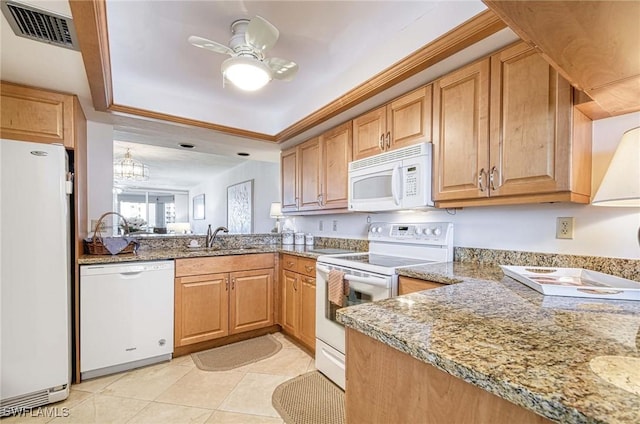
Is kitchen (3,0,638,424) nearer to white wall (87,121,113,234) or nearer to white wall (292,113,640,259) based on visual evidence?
white wall (292,113,640,259)

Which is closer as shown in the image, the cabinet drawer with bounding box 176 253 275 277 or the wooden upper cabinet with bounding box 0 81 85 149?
the wooden upper cabinet with bounding box 0 81 85 149

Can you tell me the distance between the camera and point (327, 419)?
1.78 meters

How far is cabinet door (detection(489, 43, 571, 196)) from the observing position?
1380mm

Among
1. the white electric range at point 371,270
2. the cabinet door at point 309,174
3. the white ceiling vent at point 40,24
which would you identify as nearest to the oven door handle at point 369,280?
the white electric range at point 371,270

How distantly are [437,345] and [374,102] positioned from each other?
203cm

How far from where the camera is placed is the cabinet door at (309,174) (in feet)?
9.98

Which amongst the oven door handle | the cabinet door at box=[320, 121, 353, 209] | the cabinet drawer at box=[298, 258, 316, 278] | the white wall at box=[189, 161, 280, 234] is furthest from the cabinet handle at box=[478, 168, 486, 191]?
the white wall at box=[189, 161, 280, 234]

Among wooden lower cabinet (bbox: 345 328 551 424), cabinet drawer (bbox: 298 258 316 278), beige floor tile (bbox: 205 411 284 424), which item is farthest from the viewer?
cabinet drawer (bbox: 298 258 316 278)

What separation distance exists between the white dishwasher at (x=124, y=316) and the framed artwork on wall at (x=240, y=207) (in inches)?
129

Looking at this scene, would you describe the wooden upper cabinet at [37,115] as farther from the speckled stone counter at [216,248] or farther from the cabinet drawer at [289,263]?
the cabinet drawer at [289,263]

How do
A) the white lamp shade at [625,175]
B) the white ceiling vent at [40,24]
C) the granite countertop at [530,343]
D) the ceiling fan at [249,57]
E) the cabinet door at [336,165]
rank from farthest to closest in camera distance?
the cabinet door at [336,165], the ceiling fan at [249,57], the white ceiling vent at [40,24], the white lamp shade at [625,175], the granite countertop at [530,343]

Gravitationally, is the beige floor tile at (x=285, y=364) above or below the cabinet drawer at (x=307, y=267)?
below

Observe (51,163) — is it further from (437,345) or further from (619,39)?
(619,39)

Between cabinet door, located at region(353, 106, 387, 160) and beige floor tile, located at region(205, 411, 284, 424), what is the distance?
A: 196 cm
